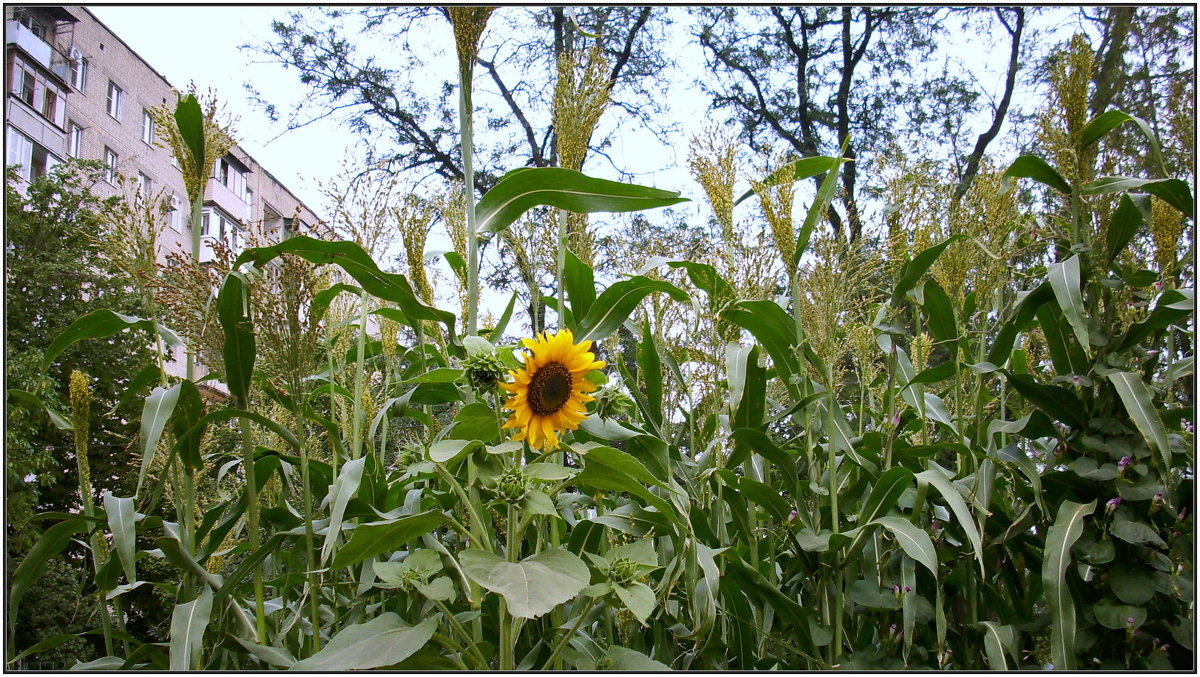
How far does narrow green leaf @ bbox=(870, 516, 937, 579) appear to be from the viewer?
107 centimetres

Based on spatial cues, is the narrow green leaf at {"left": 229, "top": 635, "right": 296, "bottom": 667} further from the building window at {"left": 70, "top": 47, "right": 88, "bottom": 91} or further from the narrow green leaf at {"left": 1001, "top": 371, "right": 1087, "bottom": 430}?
the building window at {"left": 70, "top": 47, "right": 88, "bottom": 91}

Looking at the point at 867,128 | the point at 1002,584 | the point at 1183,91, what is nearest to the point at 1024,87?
the point at 867,128

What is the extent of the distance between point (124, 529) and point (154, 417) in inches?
7.7

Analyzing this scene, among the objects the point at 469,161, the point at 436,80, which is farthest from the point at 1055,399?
the point at 436,80

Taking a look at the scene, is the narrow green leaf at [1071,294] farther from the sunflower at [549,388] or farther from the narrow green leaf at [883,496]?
the sunflower at [549,388]

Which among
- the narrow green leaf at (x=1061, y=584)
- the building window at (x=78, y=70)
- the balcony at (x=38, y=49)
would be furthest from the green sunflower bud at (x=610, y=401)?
the building window at (x=78, y=70)

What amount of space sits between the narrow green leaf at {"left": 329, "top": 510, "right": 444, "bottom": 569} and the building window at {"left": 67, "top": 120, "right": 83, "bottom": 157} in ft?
43.6

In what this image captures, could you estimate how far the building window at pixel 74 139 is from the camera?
37.8ft

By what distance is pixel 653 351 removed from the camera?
1261mm

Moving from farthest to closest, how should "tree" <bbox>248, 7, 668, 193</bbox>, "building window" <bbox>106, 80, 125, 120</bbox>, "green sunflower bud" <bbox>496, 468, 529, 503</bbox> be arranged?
1. "building window" <bbox>106, 80, 125, 120</bbox>
2. "tree" <bbox>248, 7, 668, 193</bbox>
3. "green sunflower bud" <bbox>496, 468, 529, 503</bbox>

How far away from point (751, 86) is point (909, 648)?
8.53m

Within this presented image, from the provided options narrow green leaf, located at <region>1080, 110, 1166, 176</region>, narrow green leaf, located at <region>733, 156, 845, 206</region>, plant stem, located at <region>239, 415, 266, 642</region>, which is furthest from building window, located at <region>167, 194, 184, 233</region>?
narrow green leaf, located at <region>1080, 110, 1166, 176</region>

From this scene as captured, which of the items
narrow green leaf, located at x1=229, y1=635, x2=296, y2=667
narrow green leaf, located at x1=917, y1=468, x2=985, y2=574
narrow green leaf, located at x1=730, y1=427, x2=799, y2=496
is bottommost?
narrow green leaf, located at x1=229, y1=635, x2=296, y2=667

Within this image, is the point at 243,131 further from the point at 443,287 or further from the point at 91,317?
the point at 443,287
